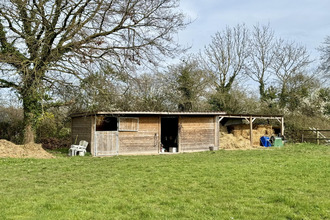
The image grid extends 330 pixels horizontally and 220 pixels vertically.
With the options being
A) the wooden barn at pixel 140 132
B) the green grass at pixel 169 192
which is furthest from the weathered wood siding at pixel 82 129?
the green grass at pixel 169 192

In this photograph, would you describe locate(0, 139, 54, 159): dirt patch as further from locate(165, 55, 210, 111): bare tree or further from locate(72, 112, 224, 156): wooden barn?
locate(165, 55, 210, 111): bare tree

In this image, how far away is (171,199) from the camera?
6.46 m

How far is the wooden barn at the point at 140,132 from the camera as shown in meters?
17.6

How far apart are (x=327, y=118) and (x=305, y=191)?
80.9 ft

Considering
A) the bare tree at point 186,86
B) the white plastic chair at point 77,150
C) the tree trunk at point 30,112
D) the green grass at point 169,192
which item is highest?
the bare tree at point 186,86

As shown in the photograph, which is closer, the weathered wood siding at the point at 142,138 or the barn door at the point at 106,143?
the barn door at the point at 106,143

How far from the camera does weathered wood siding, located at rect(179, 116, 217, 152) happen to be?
65.0 ft

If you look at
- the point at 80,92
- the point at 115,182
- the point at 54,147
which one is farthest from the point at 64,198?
the point at 54,147

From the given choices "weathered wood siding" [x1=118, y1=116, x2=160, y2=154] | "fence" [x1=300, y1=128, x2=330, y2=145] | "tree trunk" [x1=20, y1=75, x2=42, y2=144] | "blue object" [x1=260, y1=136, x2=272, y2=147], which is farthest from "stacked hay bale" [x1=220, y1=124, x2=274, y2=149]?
"tree trunk" [x1=20, y1=75, x2=42, y2=144]

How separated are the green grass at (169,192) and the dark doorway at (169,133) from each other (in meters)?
10.7

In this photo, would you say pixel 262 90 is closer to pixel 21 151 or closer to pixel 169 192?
pixel 21 151

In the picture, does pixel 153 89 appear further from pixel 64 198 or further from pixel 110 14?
pixel 64 198

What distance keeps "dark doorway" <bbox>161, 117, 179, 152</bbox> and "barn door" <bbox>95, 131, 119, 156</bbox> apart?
13.6 feet

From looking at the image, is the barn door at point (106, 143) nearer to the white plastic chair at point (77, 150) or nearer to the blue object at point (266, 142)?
the white plastic chair at point (77, 150)
